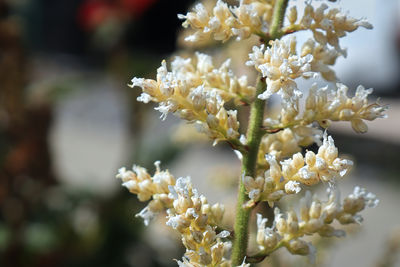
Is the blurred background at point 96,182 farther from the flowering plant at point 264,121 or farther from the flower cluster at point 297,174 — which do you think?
the flower cluster at point 297,174

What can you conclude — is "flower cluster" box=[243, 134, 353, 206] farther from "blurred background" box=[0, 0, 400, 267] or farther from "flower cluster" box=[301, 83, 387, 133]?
"blurred background" box=[0, 0, 400, 267]

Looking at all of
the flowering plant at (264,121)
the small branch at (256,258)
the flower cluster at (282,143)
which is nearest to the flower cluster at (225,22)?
the flowering plant at (264,121)

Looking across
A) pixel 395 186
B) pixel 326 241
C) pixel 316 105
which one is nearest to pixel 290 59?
pixel 316 105

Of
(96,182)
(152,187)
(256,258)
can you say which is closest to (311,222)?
(256,258)

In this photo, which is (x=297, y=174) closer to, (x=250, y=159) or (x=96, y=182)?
(x=250, y=159)

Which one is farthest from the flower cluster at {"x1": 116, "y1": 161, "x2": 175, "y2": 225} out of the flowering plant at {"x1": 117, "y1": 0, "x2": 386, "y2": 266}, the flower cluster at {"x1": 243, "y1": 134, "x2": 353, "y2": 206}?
the flower cluster at {"x1": 243, "y1": 134, "x2": 353, "y2": 206}

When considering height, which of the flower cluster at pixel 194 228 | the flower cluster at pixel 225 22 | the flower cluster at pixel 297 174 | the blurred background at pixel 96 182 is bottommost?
the flower cluster at pixel 194 228

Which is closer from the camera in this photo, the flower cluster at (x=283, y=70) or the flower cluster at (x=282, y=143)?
the flower cluster at (x=283, y=70)

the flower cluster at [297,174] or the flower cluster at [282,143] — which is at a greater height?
the flower cluster at [282,143]
